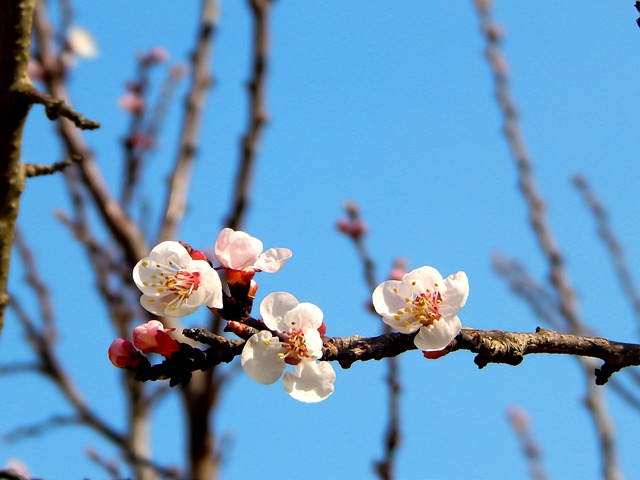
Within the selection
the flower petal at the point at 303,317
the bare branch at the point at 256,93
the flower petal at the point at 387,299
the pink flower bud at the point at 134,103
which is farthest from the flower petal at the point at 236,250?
the pink flower bud at the point at 134,103

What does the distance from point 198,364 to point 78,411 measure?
11.5ft

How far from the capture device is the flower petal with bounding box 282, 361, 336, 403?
47.8 inches

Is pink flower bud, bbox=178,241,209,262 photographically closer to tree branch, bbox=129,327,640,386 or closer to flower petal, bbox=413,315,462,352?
tree branch, bbox=129,327,640,386

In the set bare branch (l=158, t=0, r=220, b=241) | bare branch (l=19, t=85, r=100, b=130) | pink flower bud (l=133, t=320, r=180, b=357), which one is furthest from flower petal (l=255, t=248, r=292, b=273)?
bare branch (l=158, t=0, r=220, b=241)

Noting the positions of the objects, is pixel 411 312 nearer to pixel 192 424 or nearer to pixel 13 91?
pixel 13 91

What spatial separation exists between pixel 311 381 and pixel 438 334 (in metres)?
0.24

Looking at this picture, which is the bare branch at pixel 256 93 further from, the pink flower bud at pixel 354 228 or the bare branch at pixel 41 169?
the bare branch at pixel 41 169

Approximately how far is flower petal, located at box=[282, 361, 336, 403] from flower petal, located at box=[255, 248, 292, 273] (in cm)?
20

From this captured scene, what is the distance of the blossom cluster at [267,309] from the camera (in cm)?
117

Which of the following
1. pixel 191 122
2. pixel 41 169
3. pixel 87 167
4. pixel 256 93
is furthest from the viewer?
pixel 191 122

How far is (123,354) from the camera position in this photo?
119cm

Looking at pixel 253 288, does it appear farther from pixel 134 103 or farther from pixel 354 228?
pixel 134 103

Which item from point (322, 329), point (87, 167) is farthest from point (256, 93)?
point (322, 329)

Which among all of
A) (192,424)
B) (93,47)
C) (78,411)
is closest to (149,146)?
(93,47)
